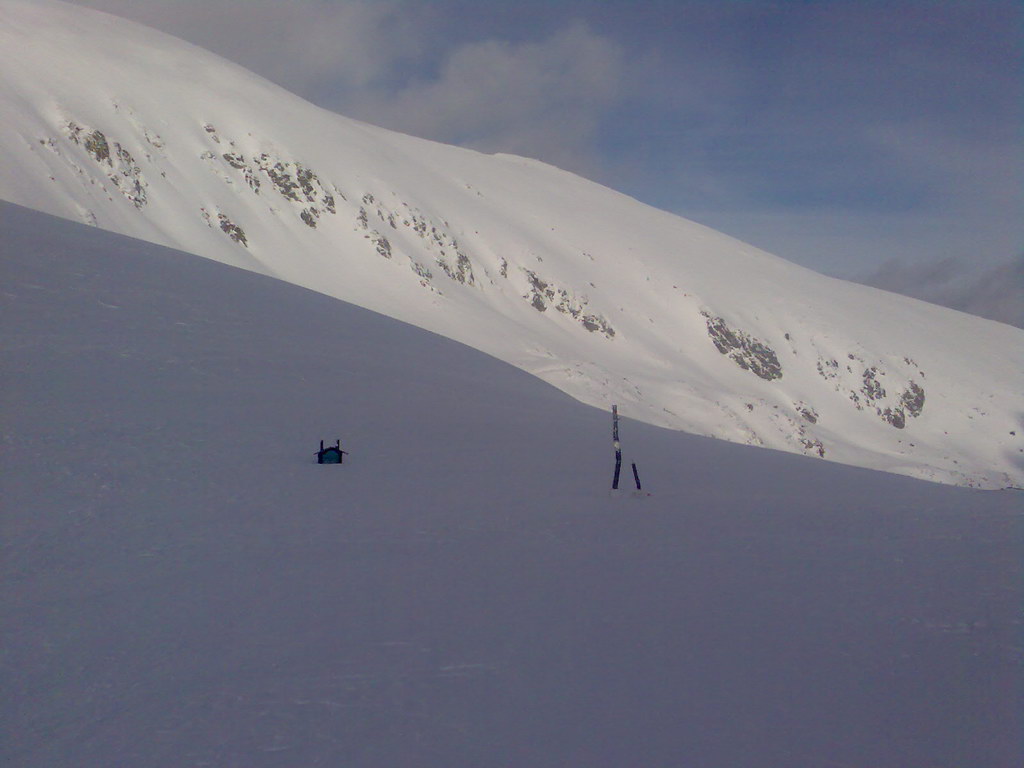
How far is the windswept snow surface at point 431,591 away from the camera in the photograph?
393cm

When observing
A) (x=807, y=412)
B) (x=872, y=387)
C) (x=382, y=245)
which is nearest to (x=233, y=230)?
(x=382, y=245)

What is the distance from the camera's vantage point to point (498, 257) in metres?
72.4

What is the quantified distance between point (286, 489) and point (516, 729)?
16.1ft

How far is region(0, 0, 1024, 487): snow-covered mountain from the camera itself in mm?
52031

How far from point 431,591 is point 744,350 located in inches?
3022

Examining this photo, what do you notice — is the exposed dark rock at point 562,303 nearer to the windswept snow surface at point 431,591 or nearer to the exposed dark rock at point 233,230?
the exposed dark rock at point 233,230

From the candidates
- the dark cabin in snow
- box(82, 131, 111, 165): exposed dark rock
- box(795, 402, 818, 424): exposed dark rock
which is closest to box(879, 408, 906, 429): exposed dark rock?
box(795, 402, 818, 424): exposed dark rock

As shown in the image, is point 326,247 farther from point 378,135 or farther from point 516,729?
Result: point 516,729

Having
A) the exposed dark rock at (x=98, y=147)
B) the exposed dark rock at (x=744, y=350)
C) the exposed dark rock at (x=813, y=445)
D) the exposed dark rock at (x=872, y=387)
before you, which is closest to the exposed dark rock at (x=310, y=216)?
the exposed dark rock at (x=98, y=147)

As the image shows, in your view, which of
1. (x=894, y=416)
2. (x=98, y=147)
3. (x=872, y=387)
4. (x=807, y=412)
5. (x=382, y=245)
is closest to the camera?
(x=98, y=147)

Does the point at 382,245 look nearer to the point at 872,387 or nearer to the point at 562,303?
the point at 562,303

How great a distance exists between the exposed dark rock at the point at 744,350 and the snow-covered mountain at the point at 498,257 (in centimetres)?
25

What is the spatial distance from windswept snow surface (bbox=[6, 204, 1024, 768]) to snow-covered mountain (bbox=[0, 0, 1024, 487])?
34429mm

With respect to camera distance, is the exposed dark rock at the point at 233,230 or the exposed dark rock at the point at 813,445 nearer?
the exposed dark rock at the point at 233,230
